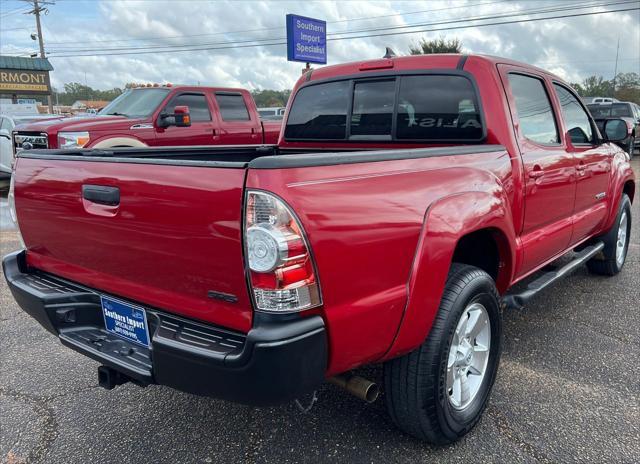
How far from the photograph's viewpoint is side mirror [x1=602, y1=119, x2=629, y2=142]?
4.28m

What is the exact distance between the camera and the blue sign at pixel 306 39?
15.1 metres

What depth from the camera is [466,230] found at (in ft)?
7.74

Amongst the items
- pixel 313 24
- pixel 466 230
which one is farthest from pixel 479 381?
pixel 313 24

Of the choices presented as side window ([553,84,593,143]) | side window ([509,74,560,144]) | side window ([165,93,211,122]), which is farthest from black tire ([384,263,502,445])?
side window ([165,93,211,122])

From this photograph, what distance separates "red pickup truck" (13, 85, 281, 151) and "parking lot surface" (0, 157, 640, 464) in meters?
4.69

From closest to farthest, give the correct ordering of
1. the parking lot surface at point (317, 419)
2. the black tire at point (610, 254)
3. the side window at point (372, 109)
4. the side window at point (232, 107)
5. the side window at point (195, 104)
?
1. the parking lot surface at point (317, 419)
2. the side window at point (372, 109)
3. the black tire at point (610, 254)
4. the side window at point (195, 104)
5. the side window at point (232, 107)

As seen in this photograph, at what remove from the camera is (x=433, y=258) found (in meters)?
2.15

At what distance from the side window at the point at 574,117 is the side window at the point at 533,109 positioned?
252 millimetres

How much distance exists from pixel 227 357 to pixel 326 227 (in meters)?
0.55

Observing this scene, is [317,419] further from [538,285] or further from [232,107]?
[232,107]

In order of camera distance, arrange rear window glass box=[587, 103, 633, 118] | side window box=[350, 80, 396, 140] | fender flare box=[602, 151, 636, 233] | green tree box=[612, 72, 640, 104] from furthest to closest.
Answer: green tree box=[612, 72, 640, 104]
rear window glass box=[587, 103, 633, 118]
fender flare box=[602, 151, 636, 233]
side window box=[350, 80, 396, 140]

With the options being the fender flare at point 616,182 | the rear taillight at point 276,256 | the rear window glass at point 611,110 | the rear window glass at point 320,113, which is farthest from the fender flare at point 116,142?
the rear window glass at point 611,110

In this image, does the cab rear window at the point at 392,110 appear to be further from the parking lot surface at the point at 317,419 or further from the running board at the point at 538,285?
the parking lot surface at the point at 317,419

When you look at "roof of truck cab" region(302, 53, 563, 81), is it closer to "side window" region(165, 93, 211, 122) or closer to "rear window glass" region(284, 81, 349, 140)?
"rear window glass" region(284, 81, 349, 140)
